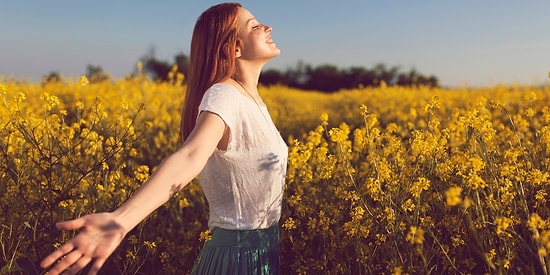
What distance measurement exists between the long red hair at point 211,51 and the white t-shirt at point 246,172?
17cm

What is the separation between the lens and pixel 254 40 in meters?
2.29

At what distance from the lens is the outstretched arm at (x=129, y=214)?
1432 mm

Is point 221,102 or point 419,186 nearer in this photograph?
point 221,102

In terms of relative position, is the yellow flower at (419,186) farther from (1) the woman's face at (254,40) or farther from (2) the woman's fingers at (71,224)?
(2) the woman's fingers at (71,224)

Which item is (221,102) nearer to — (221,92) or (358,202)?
(221,92)

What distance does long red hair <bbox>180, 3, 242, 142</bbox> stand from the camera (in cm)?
224

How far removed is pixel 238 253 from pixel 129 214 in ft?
2.41

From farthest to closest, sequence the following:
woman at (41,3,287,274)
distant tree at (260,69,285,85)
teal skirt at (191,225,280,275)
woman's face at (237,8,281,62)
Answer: distant tree at (260,69,285,85), woman's face at (237,8,281,62), teal skirt at (191,225,280,275), woman at (41,3,287,274)

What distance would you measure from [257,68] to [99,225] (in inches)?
41.8

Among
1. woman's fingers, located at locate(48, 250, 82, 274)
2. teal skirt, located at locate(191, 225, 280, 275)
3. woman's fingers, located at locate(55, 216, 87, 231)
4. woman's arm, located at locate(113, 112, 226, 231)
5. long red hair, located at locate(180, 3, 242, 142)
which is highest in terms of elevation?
long red hair, located at locate(180, 3, 242, 142)

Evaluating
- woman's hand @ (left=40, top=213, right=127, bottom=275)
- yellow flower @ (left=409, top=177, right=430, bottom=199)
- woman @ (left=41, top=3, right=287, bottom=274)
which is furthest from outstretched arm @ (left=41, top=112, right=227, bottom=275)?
yellow flower @ (left=409, top=177, right=430, bottom=199)

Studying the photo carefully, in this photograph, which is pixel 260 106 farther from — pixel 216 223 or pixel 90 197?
pixel 90 197

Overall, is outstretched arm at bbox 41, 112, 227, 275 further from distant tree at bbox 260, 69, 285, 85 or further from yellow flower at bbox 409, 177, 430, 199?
distant tree at bbox 260, 69, 285, 85

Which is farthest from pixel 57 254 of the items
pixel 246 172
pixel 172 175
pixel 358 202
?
pixel 358 202
